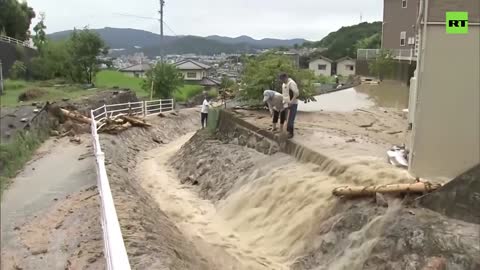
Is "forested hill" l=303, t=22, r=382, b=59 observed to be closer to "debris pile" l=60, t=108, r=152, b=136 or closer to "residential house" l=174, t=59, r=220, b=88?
"residential house" l=174, t=59, r=220, b=88

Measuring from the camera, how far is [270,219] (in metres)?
9.78

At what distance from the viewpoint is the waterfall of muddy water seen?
8.22m

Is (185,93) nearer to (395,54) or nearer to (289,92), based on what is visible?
(395,54)

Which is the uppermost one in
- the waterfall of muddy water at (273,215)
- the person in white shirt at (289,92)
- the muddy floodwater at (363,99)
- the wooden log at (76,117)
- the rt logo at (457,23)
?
the rt logo at (457,23)

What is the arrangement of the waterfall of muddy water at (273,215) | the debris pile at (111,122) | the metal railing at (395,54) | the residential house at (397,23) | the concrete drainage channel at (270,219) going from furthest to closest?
the residential house at (397,23) → the metal railing at (395,54) → the debris pile at (111,122) → the waterfall of muddy water at (273,215) → the concrete drainage channel at (270,219)

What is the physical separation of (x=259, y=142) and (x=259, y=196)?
311 centimetres

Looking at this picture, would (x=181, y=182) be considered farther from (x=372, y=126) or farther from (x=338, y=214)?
(x=338, y=214)

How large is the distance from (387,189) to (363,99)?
60.8 ft

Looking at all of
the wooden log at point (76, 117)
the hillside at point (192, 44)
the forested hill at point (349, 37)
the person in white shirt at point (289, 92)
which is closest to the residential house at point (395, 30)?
the hillside at point (192, 44)

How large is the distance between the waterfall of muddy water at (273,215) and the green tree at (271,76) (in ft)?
21.8

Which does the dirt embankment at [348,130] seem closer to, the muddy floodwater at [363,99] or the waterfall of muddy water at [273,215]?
the waterfall of muddy water at [273,215]

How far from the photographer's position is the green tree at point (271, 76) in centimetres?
1844

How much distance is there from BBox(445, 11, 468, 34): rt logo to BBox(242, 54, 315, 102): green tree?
10.6m

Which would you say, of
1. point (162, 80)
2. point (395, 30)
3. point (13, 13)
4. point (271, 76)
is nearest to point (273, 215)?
point (13, 13)
